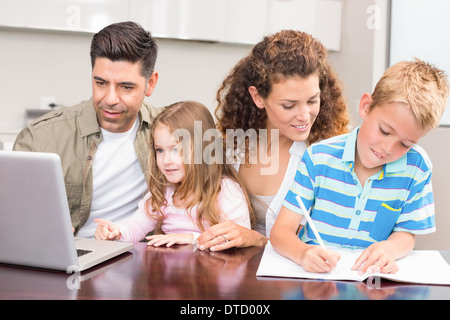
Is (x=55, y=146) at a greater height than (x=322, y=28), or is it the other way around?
(x=322, y=28)

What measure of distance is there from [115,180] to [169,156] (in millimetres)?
392

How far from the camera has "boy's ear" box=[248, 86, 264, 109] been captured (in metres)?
1.63

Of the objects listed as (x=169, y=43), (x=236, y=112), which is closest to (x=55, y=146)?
(x=236, y=112)

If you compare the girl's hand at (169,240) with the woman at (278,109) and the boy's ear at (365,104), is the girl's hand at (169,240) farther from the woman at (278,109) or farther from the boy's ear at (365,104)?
the boy's ear at (365,104)

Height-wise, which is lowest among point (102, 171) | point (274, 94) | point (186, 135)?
point (102, 171)

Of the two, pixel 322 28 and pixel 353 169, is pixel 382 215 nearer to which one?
pixel 353 169

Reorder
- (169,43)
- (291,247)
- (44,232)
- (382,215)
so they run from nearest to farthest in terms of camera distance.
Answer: (44,232)
(291,247)
(382,215)
(169,43)

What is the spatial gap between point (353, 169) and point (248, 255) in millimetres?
350

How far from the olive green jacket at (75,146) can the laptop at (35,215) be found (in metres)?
0.72

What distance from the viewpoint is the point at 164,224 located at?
149cm

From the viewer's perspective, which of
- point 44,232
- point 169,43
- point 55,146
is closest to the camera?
point 44,232

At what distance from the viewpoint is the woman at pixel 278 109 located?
151cm

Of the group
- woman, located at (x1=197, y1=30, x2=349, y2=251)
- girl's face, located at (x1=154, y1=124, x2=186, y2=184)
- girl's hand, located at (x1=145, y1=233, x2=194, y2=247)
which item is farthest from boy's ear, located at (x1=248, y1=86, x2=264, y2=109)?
girl's hand, located at (x1=145, y1=233, x2=194, y2=247)

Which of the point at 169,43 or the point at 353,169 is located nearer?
the point at 353,169
